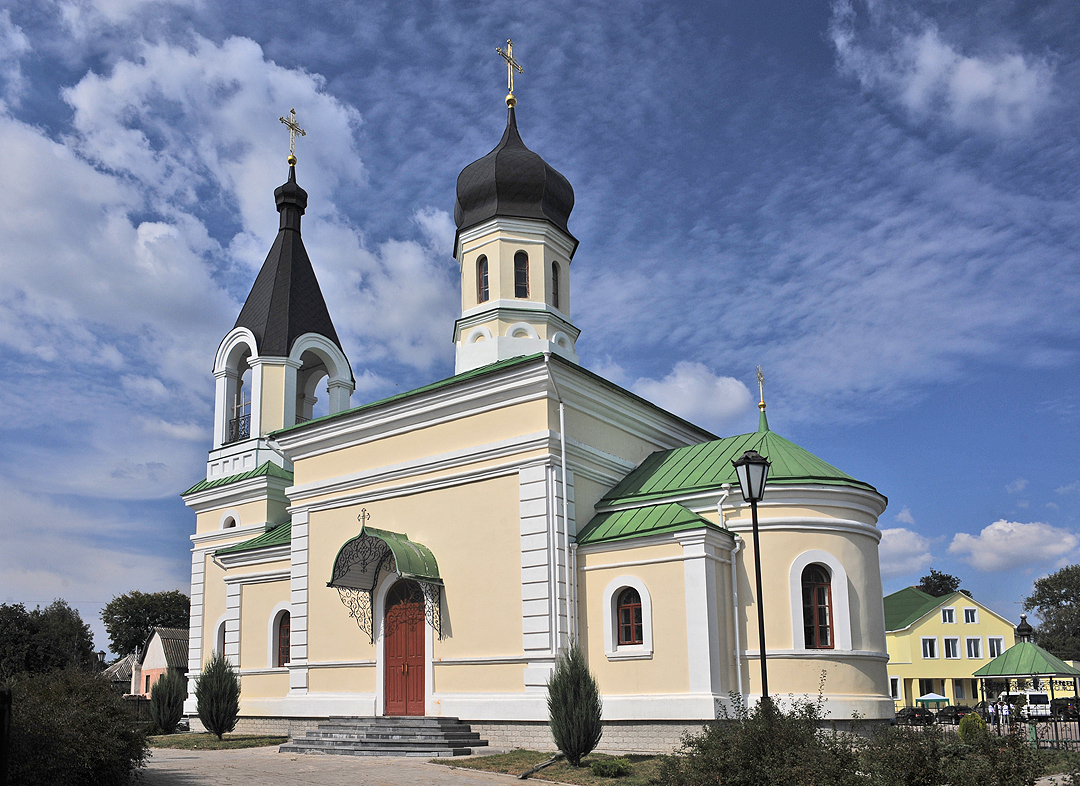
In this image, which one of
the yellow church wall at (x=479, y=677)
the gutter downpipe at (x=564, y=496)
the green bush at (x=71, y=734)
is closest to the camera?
the green bush at (x=71, y=734)

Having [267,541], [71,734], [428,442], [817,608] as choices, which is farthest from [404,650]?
[71,734]

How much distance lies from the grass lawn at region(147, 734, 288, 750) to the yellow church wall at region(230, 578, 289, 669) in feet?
6.43

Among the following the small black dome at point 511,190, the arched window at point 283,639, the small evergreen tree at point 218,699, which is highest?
the small black dome at point 511,190

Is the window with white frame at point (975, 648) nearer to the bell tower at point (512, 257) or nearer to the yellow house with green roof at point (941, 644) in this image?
the yellow house with green roof at point (941, 644)

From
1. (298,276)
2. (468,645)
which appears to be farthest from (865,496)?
(298,276)

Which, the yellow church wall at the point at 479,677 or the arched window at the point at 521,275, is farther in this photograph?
the arched window at the point at 521,275

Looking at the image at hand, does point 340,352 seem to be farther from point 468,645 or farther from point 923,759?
point 923,759

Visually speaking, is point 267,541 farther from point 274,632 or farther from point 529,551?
point 529,551

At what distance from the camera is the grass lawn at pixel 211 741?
1770cm

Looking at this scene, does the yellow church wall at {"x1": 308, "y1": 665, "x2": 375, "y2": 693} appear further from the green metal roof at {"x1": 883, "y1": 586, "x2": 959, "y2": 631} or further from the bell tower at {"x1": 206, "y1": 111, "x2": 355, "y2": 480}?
the green metal roof at {"x1": 883, "y1": 586, "x2": 959, "y2": 631}

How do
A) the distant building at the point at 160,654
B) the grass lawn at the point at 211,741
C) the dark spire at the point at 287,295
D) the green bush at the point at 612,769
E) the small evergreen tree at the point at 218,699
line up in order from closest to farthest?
the green bush at the point at 612,769 < the grass lawn at the point at 211,741 < the small evergreen tree at the point at 218,699 < the dark spire at the point at 287,295 < the distant building at the point at 160,654

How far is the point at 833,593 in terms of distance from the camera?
1577cm

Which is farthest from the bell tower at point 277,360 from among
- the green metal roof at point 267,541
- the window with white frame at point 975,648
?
the window with white frame at point 975,648

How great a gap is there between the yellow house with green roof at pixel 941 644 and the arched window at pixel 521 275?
89.2 ft
